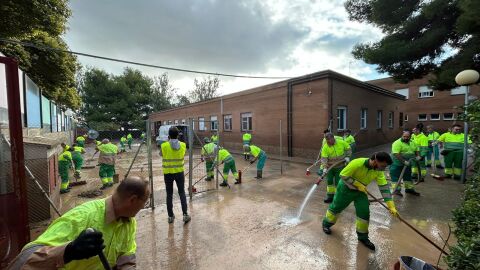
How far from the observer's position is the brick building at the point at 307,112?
13.8 m

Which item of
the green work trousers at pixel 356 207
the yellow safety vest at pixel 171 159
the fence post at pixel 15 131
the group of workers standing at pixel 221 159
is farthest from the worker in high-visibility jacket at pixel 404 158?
the fence post at pixel 15 131

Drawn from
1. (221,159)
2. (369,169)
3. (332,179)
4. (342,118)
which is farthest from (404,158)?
(342,118)

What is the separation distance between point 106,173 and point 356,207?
782 cm

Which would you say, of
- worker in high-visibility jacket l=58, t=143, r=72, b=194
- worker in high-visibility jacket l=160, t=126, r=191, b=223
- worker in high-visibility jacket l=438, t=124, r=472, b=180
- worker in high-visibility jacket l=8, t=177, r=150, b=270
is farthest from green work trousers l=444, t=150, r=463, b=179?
worker in high-visibility jacket l=58, t=143, r=72, b=194

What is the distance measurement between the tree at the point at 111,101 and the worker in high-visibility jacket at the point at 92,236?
120 ft

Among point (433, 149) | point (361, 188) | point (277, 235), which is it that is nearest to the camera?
point (361, 188)

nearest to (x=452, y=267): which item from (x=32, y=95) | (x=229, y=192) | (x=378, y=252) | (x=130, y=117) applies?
(x=378, y=252)

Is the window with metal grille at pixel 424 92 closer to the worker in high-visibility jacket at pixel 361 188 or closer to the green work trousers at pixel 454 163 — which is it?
the green work trousers at pixel 454 163

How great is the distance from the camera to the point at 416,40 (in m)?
9.88

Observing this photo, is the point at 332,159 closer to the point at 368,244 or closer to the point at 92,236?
the point at 368,244

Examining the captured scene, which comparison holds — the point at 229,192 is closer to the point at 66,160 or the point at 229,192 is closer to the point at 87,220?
the point at 66,160

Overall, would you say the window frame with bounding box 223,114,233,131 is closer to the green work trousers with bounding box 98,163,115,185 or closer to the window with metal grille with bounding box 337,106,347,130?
the window with metal grille with bounding box 337,106,347,130

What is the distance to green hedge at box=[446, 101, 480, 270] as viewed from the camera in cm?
198

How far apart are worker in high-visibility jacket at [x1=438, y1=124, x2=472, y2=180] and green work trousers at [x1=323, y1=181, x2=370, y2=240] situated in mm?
6803
